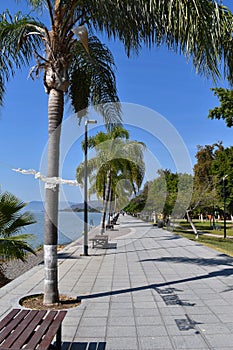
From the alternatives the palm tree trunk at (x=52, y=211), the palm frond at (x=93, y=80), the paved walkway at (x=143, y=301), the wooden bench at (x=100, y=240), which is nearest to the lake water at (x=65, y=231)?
the wooden bench at (x=100, y=240)

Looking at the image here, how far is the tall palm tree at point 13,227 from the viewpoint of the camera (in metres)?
7.73

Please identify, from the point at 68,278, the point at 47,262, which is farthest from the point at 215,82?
the point at 68,278

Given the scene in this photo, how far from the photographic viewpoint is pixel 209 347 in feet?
13.7

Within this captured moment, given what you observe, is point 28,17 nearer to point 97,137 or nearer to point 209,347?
point 209,347

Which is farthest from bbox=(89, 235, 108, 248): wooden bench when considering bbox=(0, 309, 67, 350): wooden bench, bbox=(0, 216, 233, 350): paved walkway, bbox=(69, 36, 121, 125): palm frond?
bbox=(0, 309, 67, 350): wooden bench

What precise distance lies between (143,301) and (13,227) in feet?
11.7

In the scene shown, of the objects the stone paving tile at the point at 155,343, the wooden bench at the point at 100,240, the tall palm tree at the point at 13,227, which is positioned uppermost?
the tall palm tree at the point at 13,227

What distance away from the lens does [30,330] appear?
11.8 ft

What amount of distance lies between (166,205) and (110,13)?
3198 cm

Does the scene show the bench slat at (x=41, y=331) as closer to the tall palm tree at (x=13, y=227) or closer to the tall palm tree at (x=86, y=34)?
the tall palm tree at (x=86, y=34)

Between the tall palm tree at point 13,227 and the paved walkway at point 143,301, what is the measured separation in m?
0.72

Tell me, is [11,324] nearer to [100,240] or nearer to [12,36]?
[12,36]

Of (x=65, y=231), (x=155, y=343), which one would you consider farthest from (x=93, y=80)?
(x=65, y=231)

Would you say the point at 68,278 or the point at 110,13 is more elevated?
the point at 110,13
